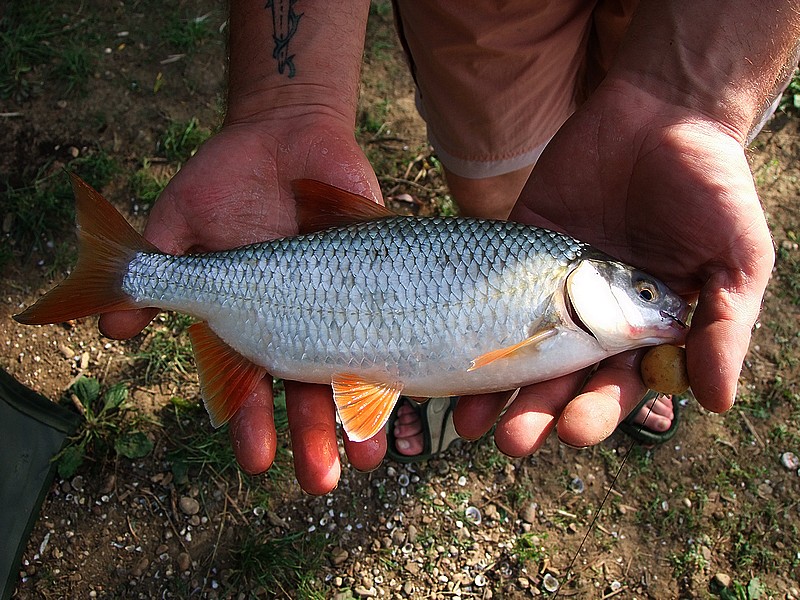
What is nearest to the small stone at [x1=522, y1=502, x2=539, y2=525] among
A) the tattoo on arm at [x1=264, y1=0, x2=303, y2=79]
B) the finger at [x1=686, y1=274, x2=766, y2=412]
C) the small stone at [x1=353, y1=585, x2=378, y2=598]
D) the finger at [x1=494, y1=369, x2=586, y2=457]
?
the small stone at [x1=353, y1=585, x2=378, y2=598]

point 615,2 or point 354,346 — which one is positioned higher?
point 615,2

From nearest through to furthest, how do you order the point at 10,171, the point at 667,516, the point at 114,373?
the point at 667,516
the point at 114,373
the point at 10,171

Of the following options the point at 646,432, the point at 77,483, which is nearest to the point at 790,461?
the point at 646,432

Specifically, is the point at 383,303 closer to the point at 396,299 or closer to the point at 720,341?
the point at 396,299

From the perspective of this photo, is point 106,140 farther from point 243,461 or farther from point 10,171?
point 243,461

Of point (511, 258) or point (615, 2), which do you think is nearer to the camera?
point (511, 258)

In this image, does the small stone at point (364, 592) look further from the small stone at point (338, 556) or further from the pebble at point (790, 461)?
the pebble at point (790, 461)

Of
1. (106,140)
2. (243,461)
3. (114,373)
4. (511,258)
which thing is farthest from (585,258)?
(106,140)
